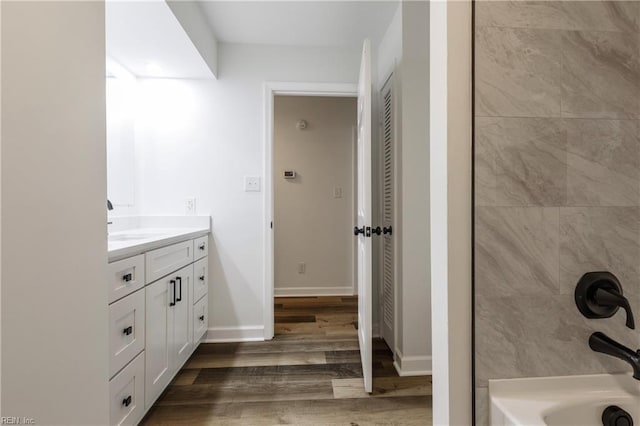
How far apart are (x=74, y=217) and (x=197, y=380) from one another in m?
1.46

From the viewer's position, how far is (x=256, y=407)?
1494mm

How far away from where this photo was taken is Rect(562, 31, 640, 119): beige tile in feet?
2.26

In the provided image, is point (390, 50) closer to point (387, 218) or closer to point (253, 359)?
point (387, 218)

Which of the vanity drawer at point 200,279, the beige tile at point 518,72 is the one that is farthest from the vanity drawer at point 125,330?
the beige tile at point 518,72

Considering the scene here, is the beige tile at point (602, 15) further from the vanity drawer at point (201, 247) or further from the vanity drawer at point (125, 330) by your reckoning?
the vanity drawer at point (201, 247)

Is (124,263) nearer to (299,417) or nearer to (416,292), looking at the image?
(299,417)

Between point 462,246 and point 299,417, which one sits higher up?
point 462,246

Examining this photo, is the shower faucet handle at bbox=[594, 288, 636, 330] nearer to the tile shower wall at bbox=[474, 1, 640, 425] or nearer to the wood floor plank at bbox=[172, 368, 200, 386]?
the tile shower wall at bbox=[474, 1, 640, 425]

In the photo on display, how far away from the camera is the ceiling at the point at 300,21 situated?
6.21 feet

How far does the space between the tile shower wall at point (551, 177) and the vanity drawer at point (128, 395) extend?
4.17 ft

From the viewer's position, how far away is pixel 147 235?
73.5 inches

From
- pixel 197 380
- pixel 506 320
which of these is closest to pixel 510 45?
pixel 506 320

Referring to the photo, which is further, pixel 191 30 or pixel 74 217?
pixel 191 30

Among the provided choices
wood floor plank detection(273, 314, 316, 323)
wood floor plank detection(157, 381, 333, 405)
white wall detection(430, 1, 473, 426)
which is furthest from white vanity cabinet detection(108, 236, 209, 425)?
white wall detection(430, 1, 473, 426)
